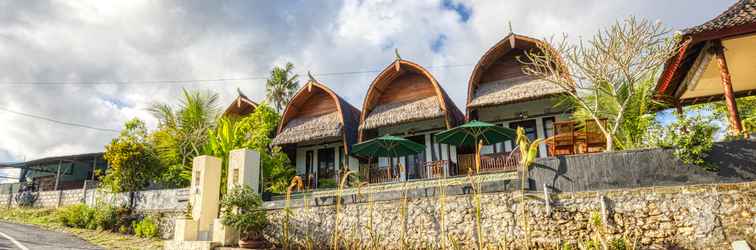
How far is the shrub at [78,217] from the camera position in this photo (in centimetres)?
1223

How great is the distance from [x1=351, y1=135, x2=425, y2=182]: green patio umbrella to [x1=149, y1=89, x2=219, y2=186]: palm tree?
651 centimetres

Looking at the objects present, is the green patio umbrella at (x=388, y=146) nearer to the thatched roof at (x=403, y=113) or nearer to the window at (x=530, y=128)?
the thatched roof at (x=403, y=113)

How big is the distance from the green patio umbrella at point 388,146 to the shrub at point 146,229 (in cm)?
587

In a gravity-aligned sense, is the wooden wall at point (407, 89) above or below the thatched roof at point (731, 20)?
above

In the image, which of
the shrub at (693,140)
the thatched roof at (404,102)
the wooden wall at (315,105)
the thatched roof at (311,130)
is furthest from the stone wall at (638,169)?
the wooden wall at (315,105)

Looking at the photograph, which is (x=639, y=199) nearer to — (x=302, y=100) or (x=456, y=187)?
(x=456, y=187)

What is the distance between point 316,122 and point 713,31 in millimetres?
12006

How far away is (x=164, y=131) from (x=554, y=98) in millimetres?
13793

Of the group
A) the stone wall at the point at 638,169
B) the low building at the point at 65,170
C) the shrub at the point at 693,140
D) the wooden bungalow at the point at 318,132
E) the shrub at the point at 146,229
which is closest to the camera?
the stone wall at the point at 638,169

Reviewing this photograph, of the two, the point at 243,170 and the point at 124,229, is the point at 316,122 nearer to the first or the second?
the point at 243,170

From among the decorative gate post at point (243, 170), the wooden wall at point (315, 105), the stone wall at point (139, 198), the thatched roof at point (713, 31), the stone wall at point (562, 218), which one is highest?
the wooden wall at point (315, 105)

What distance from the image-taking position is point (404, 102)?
14.5 metres

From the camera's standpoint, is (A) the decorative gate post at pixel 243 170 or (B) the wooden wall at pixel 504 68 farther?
(B) the wooden wall at pixel 504 68

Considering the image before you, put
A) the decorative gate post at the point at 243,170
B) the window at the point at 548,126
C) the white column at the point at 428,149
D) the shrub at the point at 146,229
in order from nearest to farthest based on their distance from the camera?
the decorative gate post at the point at 243,170, the shrub at the point at 146,229, the window at the point at 548,126, the white column at the point at 428,149
